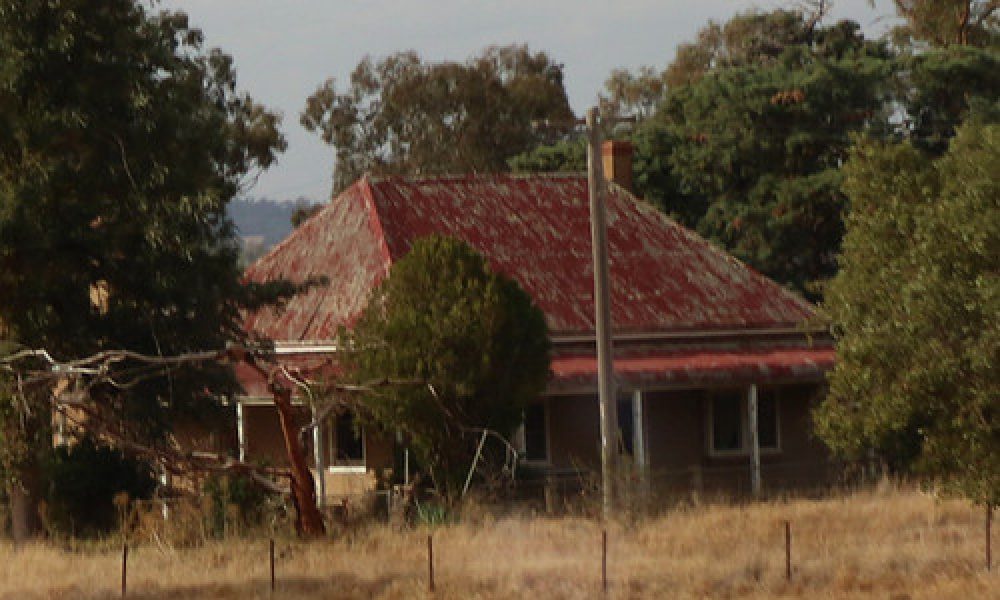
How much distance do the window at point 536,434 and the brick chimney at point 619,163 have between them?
8401 mm

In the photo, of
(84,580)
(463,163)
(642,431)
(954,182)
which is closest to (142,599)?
(84,580)

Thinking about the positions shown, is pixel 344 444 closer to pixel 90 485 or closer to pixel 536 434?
pixel 536 434

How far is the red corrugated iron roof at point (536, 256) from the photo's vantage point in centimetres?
3444

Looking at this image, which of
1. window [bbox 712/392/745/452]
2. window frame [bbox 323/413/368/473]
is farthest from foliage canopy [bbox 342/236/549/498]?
window [bbox 712/392/745/452]

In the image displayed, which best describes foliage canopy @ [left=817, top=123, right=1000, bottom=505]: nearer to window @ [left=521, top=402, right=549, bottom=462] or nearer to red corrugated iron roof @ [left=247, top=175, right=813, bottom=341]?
window @ [left=521, top=402, right=549, bottom=462]

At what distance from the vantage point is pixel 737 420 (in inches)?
1411

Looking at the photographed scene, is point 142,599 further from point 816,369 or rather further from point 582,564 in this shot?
point 816,369

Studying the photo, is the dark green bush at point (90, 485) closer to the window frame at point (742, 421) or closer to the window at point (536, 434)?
the window at point (536, 434)

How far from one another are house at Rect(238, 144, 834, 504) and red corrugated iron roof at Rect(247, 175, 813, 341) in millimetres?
38

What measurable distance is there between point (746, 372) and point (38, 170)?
531 inches

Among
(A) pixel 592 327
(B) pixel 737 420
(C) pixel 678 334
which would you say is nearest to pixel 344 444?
(A) pixel 592 327

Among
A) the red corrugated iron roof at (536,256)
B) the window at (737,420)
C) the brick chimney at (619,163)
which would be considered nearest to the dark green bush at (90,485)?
the red corrugated iron roof at (536,256)

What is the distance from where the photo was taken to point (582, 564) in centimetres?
2228

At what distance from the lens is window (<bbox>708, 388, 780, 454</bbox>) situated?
3541 cm
